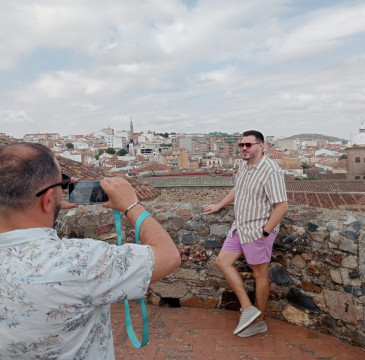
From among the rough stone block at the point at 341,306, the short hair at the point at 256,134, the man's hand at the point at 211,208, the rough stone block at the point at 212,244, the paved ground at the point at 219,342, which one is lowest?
the paved ground at the point at 219,342

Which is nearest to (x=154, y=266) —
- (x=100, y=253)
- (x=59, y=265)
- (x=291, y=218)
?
(x=100, y=253)

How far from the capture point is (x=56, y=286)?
0.96 m

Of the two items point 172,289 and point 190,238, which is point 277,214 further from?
point 172,289

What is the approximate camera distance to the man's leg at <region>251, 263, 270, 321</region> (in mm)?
2609

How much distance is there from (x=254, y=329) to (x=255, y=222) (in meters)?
0.84

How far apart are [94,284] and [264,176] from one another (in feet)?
5.76

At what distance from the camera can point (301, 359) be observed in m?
2.37

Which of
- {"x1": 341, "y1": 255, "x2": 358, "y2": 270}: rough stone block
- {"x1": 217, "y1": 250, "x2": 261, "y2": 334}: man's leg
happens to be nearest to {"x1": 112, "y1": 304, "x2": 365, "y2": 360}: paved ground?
{"x1": 217, "y1": 250, "x2": 261, "y2": 334}: man's leg

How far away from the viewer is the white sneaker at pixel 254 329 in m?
2.62

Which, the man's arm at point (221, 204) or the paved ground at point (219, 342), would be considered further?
the man's arm at point (221, 204)

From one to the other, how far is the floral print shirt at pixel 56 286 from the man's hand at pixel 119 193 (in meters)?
0.24

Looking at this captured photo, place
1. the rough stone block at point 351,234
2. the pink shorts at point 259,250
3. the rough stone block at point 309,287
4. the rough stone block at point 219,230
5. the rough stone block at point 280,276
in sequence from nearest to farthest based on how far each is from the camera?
the rough stone block at point 351,234, the pink shorts at point 259,250, the rough stone block at point 309,287, the rough stone block at point 280,276, the rough stone block at point 219,230

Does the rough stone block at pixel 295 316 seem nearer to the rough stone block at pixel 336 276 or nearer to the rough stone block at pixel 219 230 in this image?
the rough stone block at pixel 336 276

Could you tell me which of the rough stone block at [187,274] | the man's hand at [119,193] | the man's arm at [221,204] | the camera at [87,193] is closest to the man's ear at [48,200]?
the man's hand at [119,193]
